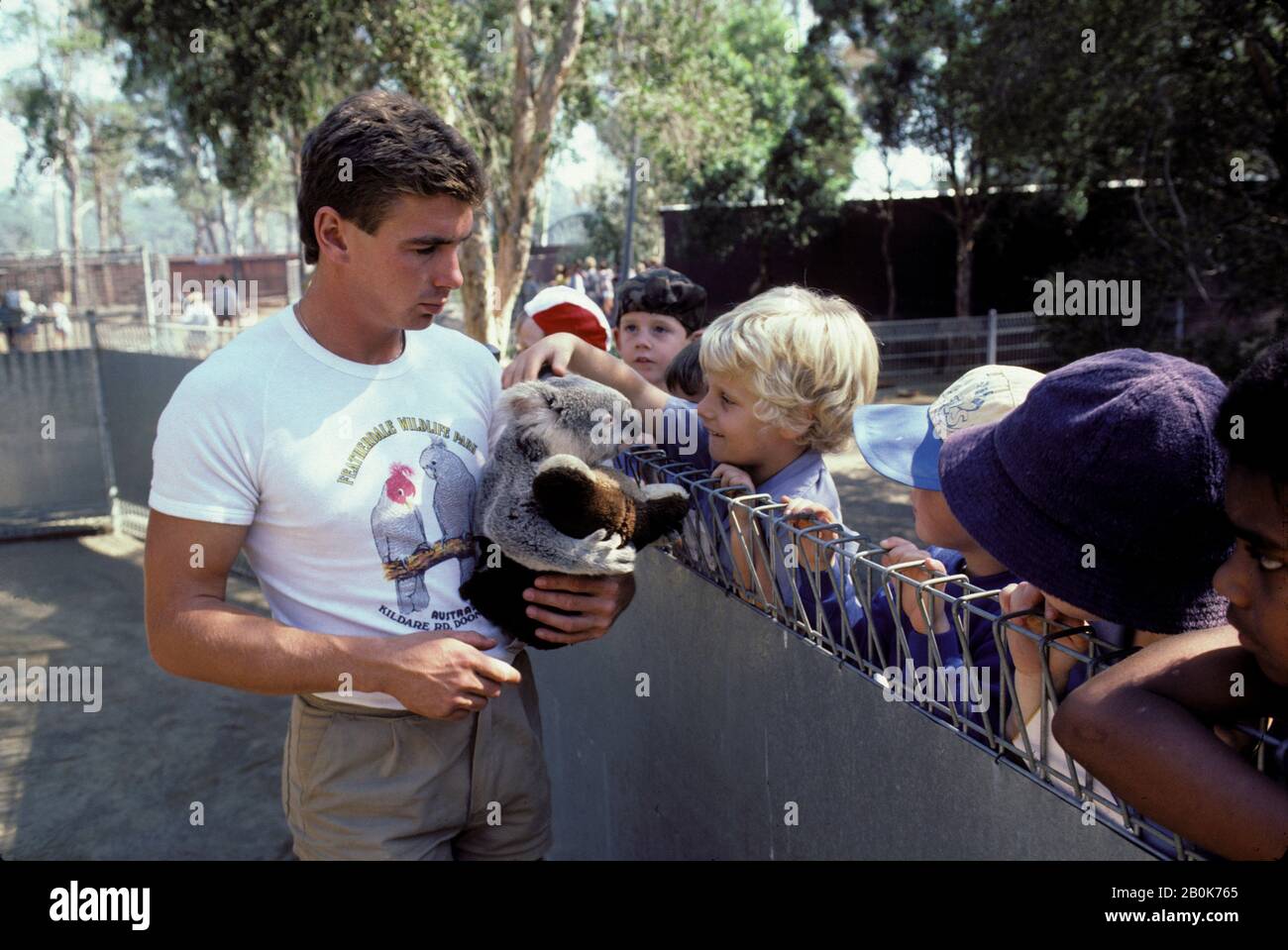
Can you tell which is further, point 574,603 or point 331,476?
point 574,603

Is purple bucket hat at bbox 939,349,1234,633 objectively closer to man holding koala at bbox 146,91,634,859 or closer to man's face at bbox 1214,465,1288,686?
man's face at bbox 1214,465,1288,686

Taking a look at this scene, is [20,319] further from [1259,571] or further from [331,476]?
[1259,571]

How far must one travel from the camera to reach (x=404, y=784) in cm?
199

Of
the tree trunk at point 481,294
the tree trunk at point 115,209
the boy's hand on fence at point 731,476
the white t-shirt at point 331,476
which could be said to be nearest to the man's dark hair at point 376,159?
the white t-shirt at point 331,476

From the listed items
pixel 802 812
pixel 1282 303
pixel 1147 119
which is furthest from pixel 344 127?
pixel 1147 119

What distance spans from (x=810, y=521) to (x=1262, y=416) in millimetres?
976

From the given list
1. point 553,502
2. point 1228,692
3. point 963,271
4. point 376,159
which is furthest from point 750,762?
point 963,271

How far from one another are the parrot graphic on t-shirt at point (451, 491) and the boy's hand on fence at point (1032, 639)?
103 cm

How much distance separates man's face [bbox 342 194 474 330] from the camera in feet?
6.28

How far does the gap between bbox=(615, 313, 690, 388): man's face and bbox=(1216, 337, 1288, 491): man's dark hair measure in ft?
8.55

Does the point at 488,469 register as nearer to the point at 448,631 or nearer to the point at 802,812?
the point at 448,631

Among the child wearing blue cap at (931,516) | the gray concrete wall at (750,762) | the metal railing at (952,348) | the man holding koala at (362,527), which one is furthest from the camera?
the metal railing at (952,348)

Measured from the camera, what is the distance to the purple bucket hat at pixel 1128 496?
3.93 ft

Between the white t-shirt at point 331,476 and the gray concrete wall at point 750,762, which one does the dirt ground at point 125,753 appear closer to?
the gray concrete wall at point 750,762
